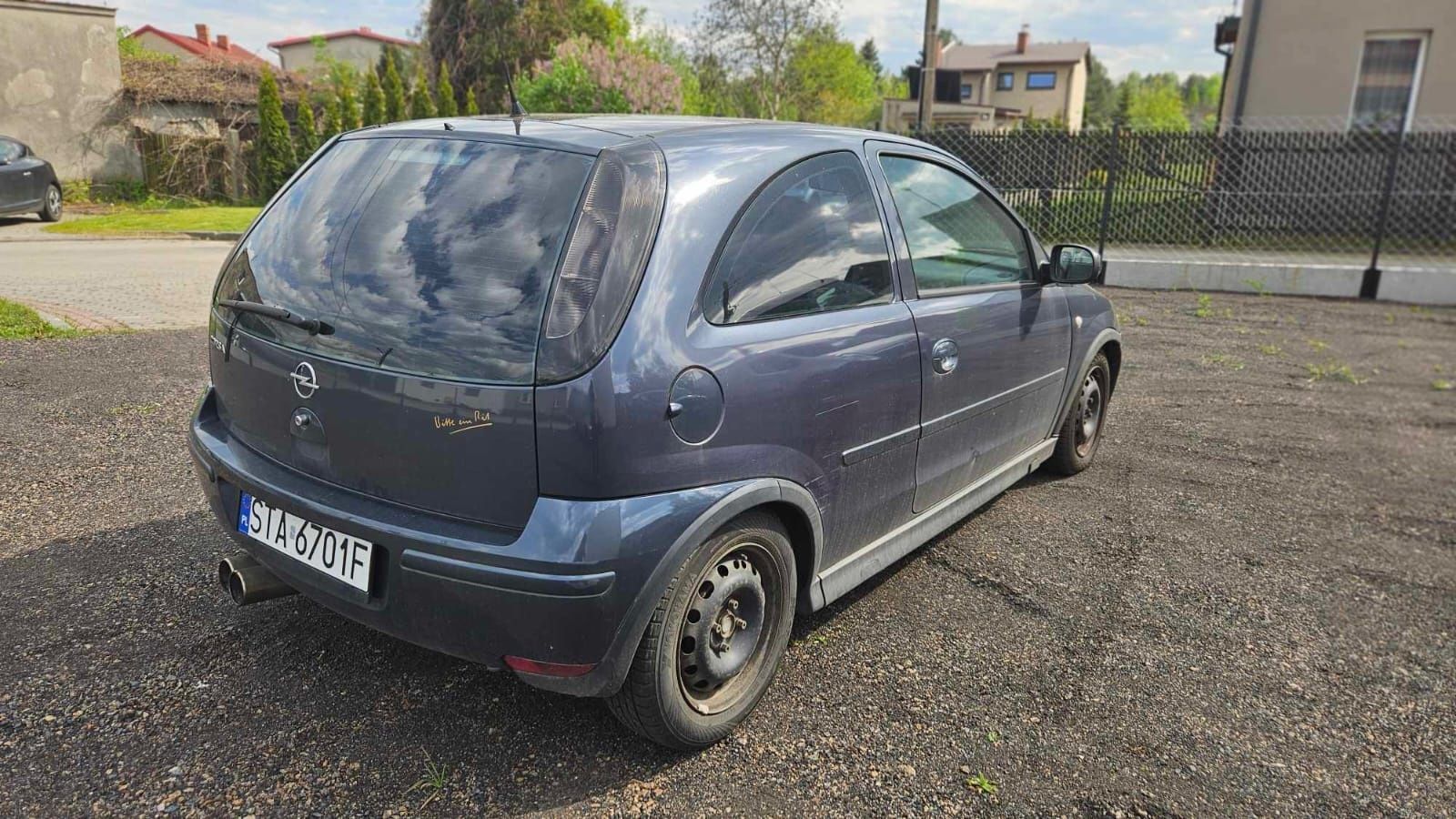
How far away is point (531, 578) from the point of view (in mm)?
2104

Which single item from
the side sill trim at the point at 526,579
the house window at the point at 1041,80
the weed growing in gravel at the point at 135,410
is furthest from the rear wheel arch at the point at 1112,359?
the house window at the point at 1041,80

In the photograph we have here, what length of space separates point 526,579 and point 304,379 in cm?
90

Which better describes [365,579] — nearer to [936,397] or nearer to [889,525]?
[889,525]

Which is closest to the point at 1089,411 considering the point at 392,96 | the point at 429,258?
the point at 429,258

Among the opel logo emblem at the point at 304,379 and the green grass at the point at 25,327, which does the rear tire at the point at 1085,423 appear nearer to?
the opel logo emblem at the point at 304,379

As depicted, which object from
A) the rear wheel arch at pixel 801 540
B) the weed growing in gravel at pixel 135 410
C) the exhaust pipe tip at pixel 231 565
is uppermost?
the rear wheel arch at pixel 801 540

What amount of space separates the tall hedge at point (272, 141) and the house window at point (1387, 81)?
20.9 meters

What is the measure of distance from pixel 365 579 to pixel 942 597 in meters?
2.15

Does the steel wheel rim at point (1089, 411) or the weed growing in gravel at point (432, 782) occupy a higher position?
the steel wheel rim at point (1089, 411)

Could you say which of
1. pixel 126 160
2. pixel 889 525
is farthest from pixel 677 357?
pixel 126 160

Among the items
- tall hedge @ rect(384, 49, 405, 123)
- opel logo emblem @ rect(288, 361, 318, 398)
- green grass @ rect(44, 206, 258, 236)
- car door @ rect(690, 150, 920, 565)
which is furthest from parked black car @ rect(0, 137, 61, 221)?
car door @ rect(690, 150, 920, 565)

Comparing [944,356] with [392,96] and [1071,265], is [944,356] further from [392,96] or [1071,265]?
[392,96]

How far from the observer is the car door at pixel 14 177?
1463 centimetres

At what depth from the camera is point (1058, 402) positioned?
4422mm
